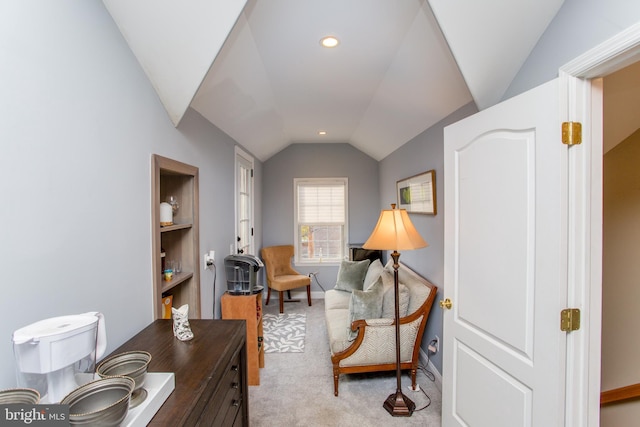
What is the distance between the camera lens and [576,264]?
→ 1.14 m

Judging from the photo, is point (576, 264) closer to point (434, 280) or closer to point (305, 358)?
point (434, 280)

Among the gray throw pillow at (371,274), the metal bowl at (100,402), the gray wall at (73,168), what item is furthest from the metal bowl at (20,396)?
the gray throw pillow at (371,274)

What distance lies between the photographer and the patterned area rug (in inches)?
128

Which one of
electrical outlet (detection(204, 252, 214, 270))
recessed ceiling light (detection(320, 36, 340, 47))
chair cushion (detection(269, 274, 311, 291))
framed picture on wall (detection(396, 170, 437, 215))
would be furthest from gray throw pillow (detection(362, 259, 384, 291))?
recessed ceiling light (detection(320, 36, 340, 47))

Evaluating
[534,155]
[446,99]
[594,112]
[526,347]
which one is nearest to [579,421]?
[526,347]

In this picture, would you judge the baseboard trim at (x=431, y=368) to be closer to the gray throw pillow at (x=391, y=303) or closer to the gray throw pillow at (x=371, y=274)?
the gray throw pillow at (x=391, y=303)

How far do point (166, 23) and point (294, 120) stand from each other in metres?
2.40

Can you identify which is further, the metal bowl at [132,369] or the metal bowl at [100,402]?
the metal bowl at [132,369]

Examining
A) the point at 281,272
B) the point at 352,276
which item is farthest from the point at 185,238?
the point at 281,272

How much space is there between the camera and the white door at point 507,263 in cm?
118

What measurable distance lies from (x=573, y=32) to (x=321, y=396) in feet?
8.82

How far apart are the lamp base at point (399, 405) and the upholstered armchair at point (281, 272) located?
2320mm

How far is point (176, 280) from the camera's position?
193cm

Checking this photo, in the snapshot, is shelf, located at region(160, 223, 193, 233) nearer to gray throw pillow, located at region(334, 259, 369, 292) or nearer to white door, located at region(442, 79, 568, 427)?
white door, located at region(442, 79, 568, 427)
